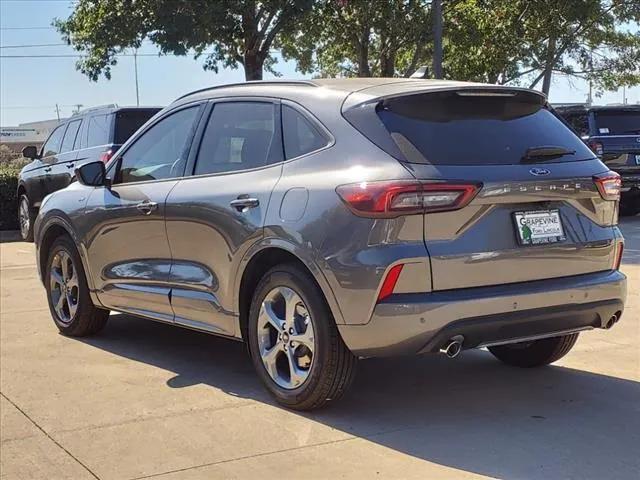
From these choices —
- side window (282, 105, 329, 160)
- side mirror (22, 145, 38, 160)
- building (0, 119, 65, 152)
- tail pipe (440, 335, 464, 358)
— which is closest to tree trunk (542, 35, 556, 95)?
side mirror (22, 145, 38, 160)

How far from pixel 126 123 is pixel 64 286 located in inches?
204

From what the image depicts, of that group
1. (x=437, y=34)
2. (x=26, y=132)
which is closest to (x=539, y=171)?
(x=437, y=34)

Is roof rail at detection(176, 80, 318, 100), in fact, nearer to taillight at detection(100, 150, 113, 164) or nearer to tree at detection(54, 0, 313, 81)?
taillight at detection(100, 150, 113, 164)

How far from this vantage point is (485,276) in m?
4.10

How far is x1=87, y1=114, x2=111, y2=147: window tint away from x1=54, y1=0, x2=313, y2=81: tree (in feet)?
17.7

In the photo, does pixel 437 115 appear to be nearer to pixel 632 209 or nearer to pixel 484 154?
pixel 484 154

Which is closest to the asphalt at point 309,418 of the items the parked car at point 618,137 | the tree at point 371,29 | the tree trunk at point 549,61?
the parked car at point 618,137

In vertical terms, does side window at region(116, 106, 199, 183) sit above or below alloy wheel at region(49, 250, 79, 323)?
above

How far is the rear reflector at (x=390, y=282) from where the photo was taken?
395 cm

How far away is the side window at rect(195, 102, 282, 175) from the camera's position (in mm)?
4848

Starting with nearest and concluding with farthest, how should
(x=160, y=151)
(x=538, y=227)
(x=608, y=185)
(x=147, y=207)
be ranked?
(x=538, y=227) < (x=608, y=185) < (x=147, y=207) < (x=160, y=151)

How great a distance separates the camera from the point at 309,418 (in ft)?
14.8

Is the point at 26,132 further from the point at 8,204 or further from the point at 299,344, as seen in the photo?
the point at 299,344

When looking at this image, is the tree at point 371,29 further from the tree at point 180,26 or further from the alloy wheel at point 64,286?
the alloy wheel at point 64,286
